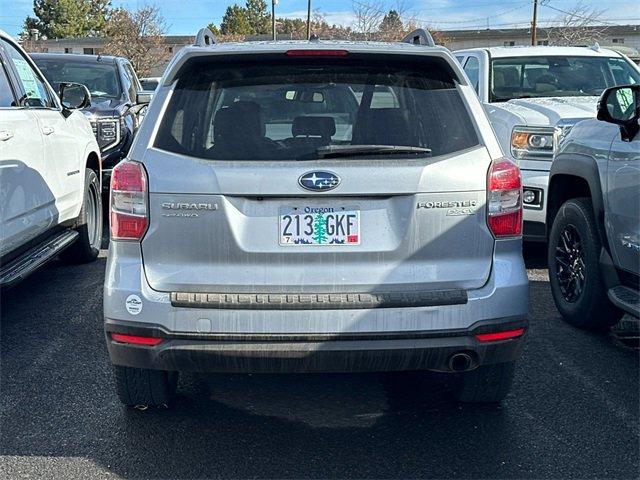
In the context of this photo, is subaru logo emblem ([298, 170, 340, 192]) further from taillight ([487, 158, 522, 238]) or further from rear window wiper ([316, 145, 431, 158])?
taillight ([487, 158, 522, 238])

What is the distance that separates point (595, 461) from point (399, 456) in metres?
0.85

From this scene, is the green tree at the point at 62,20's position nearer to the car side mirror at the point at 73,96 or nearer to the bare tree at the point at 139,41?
the bare tree at the point at 139,41

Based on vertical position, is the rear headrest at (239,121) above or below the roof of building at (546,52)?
below

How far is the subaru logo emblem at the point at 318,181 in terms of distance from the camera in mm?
3199

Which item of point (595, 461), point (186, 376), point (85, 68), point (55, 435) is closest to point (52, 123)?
point (186, 376)

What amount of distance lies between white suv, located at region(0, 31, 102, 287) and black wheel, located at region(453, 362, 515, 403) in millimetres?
2837

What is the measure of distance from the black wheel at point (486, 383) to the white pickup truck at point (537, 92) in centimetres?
288

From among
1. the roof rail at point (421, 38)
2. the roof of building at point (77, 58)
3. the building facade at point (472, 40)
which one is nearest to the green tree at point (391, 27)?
the building facade at point (472, 40)

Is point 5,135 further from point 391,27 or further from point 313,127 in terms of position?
point 391,27

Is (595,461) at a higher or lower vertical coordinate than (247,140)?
lower

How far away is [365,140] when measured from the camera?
339cm

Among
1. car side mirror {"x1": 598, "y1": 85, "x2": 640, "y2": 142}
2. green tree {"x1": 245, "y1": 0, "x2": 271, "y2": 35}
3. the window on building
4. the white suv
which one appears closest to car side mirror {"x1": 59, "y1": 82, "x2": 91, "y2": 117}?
the white suv

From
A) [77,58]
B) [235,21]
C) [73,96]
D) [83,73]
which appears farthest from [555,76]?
[235,21]

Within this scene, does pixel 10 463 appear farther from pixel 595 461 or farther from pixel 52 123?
pixel 52 123
